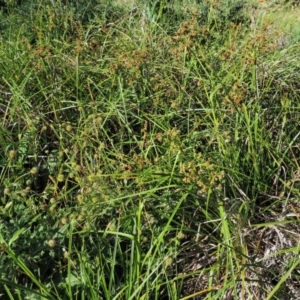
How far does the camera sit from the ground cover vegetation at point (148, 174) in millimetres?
1640

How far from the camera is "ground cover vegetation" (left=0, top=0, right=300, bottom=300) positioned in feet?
5.38

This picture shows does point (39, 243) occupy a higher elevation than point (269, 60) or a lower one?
lower

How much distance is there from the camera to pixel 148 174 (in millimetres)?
1827

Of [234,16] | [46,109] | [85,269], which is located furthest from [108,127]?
[234,16]

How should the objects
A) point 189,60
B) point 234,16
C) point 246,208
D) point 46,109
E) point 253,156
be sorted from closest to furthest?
1. point 246,208
2. point 253,156
3. point 46,109
4. point 189,60
5. point 234,16

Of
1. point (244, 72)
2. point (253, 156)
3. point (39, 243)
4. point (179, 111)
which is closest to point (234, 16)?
point (244, 72)

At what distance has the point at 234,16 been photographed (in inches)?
160

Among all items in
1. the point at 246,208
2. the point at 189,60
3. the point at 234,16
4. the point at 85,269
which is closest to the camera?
the point at 85,269

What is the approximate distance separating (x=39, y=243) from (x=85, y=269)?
20cm

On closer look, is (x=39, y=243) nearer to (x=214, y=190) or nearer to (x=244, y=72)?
(x=214, y=190)

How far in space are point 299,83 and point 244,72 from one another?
0.36 meters

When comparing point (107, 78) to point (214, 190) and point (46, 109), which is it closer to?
point (46, 109)

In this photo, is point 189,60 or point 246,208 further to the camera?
point 189,60

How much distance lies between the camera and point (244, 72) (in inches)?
97.8
